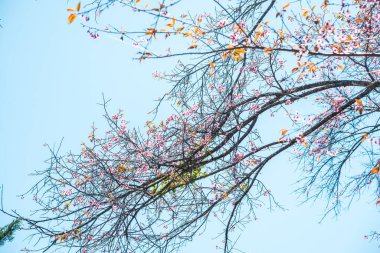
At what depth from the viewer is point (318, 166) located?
19.9ft

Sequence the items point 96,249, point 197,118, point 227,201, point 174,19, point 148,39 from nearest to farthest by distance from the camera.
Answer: point 174,19 → point 148,39 → point 96,249 → point 227,201 → point 197,118

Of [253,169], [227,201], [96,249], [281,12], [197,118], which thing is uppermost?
[197,118]

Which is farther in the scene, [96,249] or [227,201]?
[227,201]

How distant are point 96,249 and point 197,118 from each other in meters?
3.06

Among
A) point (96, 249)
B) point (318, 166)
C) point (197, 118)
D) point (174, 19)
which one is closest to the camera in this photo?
point (174, 19)

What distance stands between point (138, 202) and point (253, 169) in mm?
2168

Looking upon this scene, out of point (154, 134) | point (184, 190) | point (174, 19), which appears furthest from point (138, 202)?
point (174, 19)

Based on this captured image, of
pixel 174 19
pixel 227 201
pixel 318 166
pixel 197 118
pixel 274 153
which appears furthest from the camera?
pixel 318 166

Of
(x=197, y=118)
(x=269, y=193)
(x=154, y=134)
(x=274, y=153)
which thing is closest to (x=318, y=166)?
(x=269, y=193)

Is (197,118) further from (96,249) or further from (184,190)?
(96,249)

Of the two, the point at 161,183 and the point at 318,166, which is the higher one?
the point at 318,166

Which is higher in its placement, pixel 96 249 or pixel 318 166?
pixel 318 166

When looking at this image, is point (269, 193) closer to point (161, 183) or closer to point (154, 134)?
point (161, 183)

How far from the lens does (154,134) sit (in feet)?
18.7
